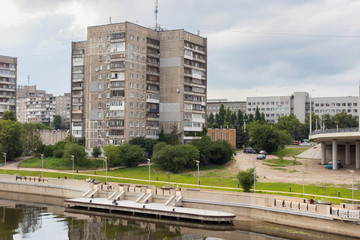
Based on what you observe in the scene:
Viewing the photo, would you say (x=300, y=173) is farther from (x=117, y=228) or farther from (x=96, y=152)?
(x=96, y=152)

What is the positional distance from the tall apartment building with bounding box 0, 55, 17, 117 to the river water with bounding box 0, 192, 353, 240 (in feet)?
304

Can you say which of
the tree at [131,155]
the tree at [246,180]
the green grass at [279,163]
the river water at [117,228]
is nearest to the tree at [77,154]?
the tree at [131,155]

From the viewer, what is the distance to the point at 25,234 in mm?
49875

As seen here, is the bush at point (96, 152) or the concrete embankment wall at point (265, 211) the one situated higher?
the bush at point (96, 152)

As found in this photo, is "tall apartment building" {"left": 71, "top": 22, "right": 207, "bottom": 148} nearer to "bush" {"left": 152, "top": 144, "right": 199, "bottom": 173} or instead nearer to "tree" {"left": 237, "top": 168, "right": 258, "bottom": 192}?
"bush" {"left": 152, "top": 144, "right": 199, "bottom": 173}

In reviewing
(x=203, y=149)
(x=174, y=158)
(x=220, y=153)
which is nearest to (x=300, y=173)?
(x=220, y=153)

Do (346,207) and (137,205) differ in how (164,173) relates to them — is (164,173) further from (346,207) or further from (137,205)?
(346,207)

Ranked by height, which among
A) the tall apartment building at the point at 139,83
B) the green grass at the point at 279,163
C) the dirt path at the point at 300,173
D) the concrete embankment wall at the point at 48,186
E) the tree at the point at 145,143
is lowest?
the concrete embankment wall at the point at 48,186

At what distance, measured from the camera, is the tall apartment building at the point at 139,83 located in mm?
105875

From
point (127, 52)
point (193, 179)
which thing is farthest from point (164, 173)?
point (127, 52)

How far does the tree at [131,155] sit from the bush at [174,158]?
5235mm

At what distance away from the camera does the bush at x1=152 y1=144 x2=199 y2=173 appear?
89750 millimetres

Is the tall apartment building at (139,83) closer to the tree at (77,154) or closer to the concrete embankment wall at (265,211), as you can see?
the tree at (77,154)

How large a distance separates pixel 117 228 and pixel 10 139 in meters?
67.2
